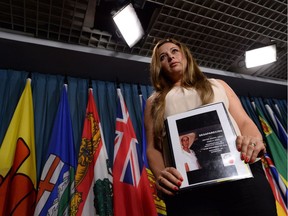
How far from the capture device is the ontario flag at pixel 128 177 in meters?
1.51

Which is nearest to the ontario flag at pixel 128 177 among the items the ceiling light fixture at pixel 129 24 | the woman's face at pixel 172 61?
the ceiling light fixture at pixel 129 24

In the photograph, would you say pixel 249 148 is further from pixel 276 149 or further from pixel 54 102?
pixel 276 149

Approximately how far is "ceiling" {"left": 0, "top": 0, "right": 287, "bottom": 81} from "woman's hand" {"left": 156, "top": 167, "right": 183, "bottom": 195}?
4.29ft

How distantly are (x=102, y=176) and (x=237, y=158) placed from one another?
1034mm

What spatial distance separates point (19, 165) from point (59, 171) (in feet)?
0.73

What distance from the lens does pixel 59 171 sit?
1549 millimetres

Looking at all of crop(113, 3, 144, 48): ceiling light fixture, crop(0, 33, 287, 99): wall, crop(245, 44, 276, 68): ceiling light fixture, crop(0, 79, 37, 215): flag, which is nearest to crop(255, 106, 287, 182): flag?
crop(245, 44, 276, 68): ceiling light fixture

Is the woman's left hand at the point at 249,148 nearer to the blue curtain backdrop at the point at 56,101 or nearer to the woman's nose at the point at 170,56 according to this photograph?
the woman's nose at the point at 170,56

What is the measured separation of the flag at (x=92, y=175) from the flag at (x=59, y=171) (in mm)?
48

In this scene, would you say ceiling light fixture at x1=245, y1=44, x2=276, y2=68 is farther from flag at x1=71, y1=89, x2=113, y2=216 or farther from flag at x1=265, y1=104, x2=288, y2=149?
flag at x1=71, y1=89, x2=113, y2=216

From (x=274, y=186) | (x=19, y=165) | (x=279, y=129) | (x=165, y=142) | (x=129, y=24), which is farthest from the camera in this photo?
(x=279, y=129)

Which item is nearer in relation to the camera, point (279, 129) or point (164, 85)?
point (164, 85)

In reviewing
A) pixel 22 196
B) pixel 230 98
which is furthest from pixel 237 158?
pixel 22 196

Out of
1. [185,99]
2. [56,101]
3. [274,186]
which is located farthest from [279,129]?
[56,101]
